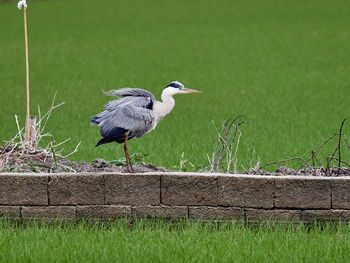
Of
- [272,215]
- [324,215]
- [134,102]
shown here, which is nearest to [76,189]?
[134,102]

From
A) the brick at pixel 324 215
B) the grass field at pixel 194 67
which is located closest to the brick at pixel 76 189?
the brick at pixel 324 215

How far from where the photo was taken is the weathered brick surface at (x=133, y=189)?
20.0 feet

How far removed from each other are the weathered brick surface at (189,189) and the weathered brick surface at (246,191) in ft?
0.23

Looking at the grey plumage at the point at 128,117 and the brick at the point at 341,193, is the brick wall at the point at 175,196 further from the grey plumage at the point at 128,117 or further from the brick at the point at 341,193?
the grey plumage at the point at 128,117

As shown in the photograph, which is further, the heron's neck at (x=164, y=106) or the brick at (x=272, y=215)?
the heron's neck at (x=164, y=106)

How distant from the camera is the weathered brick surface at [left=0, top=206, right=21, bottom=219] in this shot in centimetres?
617

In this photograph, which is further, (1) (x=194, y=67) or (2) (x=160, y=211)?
(1) (x=194, y=67)

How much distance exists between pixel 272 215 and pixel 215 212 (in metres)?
0.44

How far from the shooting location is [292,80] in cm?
1688

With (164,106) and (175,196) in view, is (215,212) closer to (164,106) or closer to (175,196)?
(175,196)

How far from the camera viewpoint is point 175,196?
6.07 meters

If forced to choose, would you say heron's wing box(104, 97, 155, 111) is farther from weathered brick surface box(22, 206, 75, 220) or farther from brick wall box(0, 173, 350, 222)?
weathered brick surface box(22, 206, 75, 220)

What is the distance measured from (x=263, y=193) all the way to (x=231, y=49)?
1551cm

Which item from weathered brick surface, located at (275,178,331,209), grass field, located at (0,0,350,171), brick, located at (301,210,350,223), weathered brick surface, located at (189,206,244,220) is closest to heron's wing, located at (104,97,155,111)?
weathered brick surface, located at (189,206,244,220)
